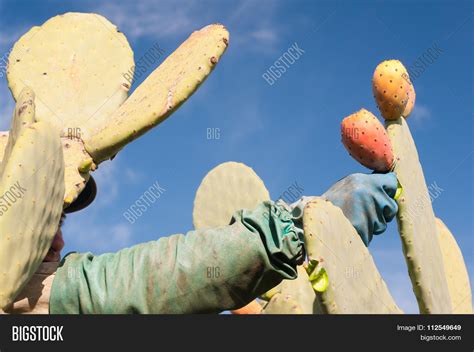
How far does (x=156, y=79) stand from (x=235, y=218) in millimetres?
610

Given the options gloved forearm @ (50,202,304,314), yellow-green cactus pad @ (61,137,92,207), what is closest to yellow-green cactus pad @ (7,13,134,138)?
yellow-green cactus pad @ (61,137,92,207)

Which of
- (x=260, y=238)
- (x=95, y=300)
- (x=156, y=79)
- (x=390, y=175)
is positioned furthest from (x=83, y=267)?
(x=390, y=175)

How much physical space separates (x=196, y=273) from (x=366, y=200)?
655 millimetres

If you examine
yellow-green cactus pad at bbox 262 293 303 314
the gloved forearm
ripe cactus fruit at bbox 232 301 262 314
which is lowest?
the gloved forearm

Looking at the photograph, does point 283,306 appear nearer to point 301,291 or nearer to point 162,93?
point 301,291

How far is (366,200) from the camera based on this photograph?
258cm

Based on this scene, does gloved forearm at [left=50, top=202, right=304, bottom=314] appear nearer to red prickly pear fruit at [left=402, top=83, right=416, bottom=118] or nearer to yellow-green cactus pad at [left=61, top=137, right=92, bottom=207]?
yellow-green cactus pad at [left=61, top=137, right=92, bottom=207]

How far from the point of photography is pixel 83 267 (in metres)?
2.26

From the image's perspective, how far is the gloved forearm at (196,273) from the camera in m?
2.15

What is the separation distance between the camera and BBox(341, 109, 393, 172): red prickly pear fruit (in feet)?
8.85

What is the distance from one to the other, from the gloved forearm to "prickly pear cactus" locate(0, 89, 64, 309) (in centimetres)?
16
